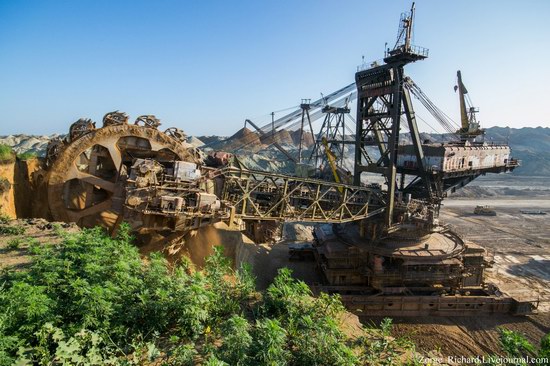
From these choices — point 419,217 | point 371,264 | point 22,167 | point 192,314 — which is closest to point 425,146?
point 419,217

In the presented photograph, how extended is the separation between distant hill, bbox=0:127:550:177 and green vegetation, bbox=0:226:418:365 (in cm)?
1810

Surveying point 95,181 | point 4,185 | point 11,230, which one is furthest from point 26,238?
point 4,185

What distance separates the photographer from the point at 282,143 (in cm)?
7494

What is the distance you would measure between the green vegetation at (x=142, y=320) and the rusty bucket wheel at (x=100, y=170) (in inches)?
196

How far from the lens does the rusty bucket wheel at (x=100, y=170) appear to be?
11250 mm

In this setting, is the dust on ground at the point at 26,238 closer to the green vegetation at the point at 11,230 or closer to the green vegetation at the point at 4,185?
the green vegetation at the point at 11,230

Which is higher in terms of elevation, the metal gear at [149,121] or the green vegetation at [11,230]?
the metal gear at [149,121]

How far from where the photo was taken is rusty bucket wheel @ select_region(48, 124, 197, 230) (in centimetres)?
1125

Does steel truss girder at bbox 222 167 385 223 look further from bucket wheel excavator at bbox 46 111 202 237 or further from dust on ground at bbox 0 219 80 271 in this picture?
dust on ground at bbox 0 219 80 271

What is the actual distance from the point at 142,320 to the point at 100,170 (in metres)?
9.34

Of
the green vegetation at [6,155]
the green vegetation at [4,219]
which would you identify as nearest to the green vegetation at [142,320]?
the green vegetation at [4,219]

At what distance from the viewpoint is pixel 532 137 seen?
107 m

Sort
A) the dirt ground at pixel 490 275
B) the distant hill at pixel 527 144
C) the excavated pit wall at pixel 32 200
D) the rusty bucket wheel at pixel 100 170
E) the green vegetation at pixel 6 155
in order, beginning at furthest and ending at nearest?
the distant hill at pixel 527 144 < the dirt ground at pixel 490 275 < the green vegetation at pixel 6 155 < the excavated pit wall at pixel 32 200 < the rusty bucket wheel at pixel 100 170

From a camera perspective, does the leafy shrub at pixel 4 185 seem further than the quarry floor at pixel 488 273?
No
